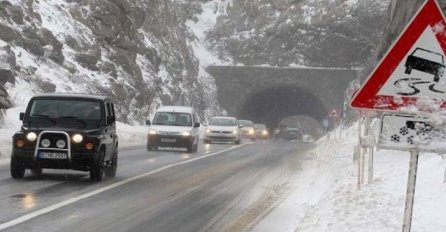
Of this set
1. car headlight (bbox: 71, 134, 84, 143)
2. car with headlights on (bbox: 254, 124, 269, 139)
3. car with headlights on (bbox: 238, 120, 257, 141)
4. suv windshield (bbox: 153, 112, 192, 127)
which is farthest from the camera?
car with headlights on (bbox: 254, 124, 269, 139)

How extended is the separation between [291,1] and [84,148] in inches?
2432

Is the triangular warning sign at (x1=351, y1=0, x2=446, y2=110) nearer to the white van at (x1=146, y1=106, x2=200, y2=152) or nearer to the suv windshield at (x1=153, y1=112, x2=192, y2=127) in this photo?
the white van at (x1=146, y1=106, x2=200, y2=152)

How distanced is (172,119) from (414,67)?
2225cm

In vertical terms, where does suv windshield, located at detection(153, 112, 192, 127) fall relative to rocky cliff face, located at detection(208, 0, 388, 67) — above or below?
below

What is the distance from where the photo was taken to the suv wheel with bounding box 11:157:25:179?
42.3 ft

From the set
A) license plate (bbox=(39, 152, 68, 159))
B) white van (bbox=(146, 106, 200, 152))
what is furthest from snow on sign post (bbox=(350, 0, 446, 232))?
white van (bbox=(146, 106, 200, 152))

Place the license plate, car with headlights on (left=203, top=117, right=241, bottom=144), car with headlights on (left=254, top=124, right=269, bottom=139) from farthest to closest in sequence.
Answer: car with headlights on (left=254, top=124, right=269, bottom=139) → car with headlights on (left=203, top=117, right=241, bottom=144) → the license plate

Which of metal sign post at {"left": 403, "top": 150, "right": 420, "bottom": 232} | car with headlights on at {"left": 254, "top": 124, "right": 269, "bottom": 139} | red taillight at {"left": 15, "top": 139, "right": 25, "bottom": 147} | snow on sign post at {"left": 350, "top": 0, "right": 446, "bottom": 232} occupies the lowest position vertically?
car with headlights on at {"left": 254, "top": 124, "right": 269, "bottom": 139}

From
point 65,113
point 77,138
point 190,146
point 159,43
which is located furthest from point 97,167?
point 159,43

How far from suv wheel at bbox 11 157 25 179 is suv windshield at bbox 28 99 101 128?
915 mm

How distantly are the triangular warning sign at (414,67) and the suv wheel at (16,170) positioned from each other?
9.06 meters

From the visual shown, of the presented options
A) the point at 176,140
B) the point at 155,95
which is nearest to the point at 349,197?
the point at 176,140

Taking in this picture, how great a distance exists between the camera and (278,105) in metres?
74.3

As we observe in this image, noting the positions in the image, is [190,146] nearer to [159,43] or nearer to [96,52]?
[96,52]
